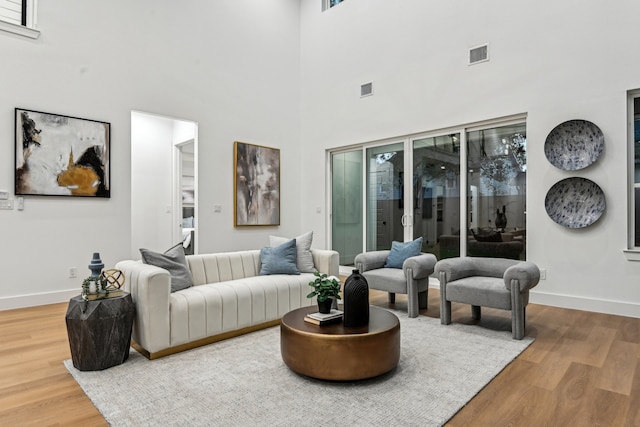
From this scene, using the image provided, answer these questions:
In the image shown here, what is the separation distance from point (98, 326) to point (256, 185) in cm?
437

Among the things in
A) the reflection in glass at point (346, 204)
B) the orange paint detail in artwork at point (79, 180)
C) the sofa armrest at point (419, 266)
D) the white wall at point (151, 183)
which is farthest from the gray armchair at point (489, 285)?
the white wall at point (151, 183)

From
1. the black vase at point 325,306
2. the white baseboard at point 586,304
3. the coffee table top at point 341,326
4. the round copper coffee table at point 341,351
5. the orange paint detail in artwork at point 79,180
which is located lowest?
the white baseboard at point 586,304

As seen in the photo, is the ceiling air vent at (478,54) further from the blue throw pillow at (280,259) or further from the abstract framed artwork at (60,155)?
the abstract framed artwork at (60,155)

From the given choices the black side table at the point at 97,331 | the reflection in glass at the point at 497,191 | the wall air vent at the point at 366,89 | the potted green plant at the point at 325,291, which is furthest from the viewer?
the wall air vent at the point at 366,89

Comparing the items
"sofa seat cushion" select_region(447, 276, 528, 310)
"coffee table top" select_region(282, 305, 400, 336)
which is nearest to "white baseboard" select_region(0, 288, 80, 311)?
"coffee table top" select_region(282, 305, 400, 336)

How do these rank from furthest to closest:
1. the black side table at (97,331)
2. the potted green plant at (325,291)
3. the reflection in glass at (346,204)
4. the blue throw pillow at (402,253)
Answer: the reflection in glass at (346,204)
the blue throw pillow at (402,253)
the potted green plant at (325,291)
the black side table at (97,331)

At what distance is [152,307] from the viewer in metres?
2.73

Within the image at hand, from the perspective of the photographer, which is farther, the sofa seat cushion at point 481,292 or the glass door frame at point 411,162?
the glass door frame at point 411,162

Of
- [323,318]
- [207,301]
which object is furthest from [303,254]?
[323,318]

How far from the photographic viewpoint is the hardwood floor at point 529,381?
1.98 m

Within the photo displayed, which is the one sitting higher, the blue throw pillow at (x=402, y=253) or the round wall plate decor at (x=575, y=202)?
the round wall plate decor at (x=575, y=202)

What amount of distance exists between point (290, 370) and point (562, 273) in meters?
3.51

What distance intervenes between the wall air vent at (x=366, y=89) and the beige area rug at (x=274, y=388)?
14.6ft

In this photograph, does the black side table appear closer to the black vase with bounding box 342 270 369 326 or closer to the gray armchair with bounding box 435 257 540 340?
the black vase with bounding box 342 270 369 326
